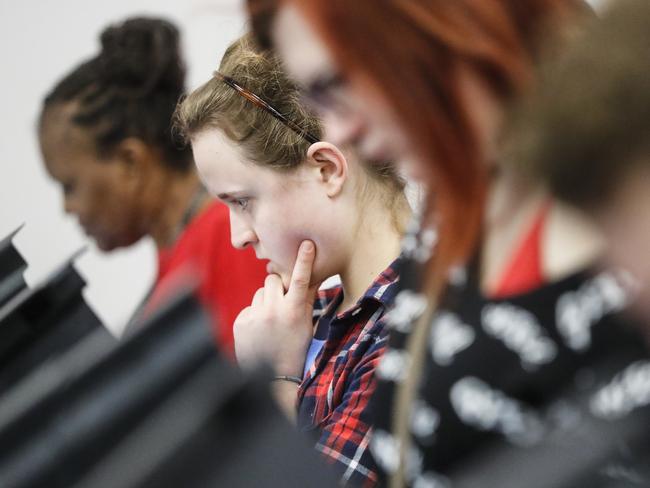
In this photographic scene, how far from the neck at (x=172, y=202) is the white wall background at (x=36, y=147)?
0.77 m

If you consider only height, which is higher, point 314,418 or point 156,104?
point 156,104

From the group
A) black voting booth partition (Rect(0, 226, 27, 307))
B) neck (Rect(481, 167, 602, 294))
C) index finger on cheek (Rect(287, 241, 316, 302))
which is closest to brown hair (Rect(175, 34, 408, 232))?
index finger on cheek (Rect(287, 241, 316, 302))

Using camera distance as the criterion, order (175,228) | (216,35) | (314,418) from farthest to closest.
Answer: (216,35) → (175,228) → (314,418)

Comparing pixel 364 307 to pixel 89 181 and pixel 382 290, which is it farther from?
pixel 89 181

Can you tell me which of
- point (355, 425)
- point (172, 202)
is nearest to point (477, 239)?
point (355, 425)

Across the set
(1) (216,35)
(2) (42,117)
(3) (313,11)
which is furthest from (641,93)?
(1) (216,35)

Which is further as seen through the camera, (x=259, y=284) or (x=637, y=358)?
(x=259, y=284)

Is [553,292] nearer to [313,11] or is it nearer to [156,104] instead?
[313,11]

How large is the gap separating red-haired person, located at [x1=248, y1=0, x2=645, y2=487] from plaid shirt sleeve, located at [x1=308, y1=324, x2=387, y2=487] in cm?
29

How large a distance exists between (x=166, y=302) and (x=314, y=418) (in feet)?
2.06

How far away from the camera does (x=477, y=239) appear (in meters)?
0.67

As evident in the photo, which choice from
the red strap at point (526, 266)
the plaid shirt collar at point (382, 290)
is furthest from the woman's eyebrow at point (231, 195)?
the red strap at point (526, 266)

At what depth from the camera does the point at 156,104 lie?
1.84 m

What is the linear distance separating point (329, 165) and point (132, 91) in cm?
73
